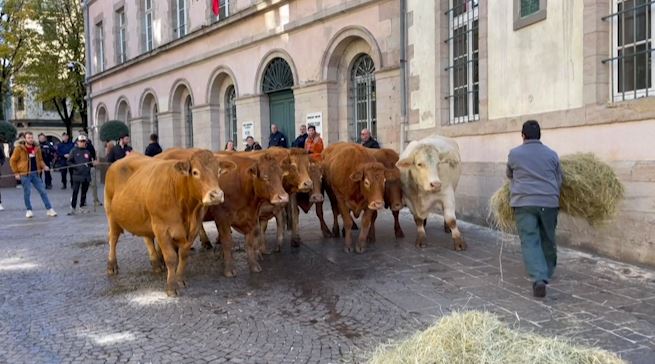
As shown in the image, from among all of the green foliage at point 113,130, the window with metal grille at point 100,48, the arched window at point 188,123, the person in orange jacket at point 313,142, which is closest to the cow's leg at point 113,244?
the person in orange jacket at point 313,142

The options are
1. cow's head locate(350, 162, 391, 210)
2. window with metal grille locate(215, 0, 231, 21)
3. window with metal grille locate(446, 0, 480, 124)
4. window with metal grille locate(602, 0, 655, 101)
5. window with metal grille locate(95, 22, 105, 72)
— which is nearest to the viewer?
window with metal grille locate(602, 0, 655, 101)

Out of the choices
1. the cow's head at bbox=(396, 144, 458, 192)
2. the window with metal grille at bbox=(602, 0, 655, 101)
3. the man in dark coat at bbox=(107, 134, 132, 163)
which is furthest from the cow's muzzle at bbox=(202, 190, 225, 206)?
the man in dark coat at bbox=(107, 134, 132, 163)

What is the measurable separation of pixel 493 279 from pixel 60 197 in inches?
602

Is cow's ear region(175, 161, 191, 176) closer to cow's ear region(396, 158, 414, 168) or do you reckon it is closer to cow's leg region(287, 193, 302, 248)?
cow's leg region(287, 193, 302, 248)

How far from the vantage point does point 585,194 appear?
20.4 feet

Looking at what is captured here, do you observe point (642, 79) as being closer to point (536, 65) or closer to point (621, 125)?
point (621, 125)

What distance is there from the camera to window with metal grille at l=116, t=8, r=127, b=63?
2698cm

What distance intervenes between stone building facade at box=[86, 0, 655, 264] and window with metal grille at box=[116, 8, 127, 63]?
374 cm

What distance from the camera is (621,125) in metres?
6.88

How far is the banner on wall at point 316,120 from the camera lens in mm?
14414

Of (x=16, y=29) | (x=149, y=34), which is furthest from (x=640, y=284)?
(x=16, y=29)

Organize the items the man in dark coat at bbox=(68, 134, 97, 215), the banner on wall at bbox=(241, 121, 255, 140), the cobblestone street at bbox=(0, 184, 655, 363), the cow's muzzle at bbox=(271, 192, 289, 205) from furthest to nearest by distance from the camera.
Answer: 1. the banner on wall at bbox=(241, 121, 255, 140)
2. the man in dark coat at bbox=(68, 134, 97, 215)
3. the cow's muzzle at bbox=(271, 192, 289, 205)
4. the cobblestone street at bbox=(0, 184, 655, 363)

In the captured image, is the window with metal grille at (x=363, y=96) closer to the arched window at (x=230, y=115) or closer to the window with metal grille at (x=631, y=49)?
the arched window at (x=230, y=115)

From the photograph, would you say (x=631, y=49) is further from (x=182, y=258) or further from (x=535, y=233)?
(x=182, y=258)
